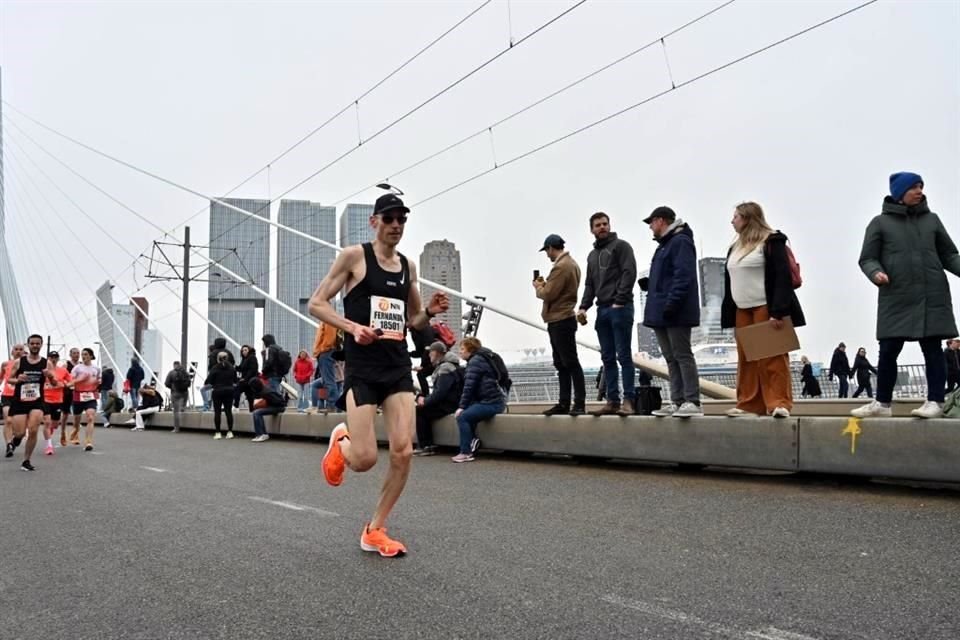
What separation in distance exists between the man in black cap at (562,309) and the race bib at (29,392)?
772 cm

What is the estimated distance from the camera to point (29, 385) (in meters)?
11.8

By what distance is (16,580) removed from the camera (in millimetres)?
4305

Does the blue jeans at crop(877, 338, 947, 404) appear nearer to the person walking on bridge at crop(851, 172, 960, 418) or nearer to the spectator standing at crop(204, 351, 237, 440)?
the person walking on bridge at crop(851, 172, 960, 418)

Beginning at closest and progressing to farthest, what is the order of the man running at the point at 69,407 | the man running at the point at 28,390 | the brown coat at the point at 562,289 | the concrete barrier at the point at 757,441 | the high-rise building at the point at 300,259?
the concrete barrier at the point at 757,441 → the brown coat at the point at 562,289 → the man running at the point at 28,390 → the man running at the point at 69,407 → the high-rise building at the point at 300,259

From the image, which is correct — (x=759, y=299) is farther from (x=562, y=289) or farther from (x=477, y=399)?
(x=477, y=399)

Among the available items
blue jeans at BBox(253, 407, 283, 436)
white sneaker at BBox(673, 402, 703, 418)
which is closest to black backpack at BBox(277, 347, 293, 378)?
blue jeans at BBox(253, 407, 283, 436)

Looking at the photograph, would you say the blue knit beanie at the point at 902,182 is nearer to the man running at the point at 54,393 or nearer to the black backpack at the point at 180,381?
the man running at the point at 54,393

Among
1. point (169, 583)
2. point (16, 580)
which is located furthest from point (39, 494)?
point (169, 583)

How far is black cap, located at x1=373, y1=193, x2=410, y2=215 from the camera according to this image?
4836 millimetres

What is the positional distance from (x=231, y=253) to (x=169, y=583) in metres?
30.4

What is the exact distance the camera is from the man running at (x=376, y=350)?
470cm

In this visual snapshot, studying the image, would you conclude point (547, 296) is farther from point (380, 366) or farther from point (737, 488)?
point (380, 366)

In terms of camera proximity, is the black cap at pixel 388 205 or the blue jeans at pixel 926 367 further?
the blue jeans at pixel 926 367

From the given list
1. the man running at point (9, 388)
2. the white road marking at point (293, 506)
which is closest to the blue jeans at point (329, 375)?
the man running at point (9, 388)
